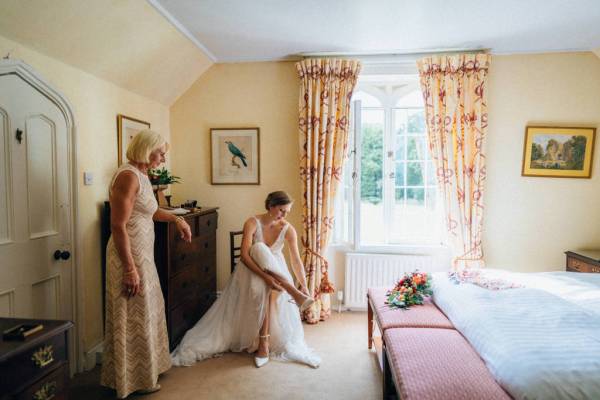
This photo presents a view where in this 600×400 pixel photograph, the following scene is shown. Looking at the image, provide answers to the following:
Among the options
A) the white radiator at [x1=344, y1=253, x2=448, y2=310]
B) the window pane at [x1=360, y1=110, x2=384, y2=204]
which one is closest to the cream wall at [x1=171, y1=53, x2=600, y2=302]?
the white radiator at [x1=344, y1=253, x2=448, y2=310]

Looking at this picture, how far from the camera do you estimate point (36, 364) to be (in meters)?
1.36

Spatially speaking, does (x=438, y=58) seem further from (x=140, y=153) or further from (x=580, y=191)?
(x=140, y=153)

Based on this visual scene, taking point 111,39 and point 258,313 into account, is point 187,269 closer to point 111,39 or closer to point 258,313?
point 258,313

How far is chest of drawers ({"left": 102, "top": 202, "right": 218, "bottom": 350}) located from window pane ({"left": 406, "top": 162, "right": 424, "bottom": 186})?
6.93 ft

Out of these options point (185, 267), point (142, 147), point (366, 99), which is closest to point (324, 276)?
point (185, 267)

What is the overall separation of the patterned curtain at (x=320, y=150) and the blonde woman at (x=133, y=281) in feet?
5.38

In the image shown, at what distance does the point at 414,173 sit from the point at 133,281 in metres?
2.95

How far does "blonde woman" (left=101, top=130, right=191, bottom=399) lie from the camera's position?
2119 millimetres

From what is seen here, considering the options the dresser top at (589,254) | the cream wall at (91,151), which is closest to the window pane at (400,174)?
the dresser top at (589,254)

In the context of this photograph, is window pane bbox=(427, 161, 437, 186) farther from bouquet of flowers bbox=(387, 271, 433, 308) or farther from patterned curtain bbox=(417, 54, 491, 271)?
bouquet of flowers bbox=(387, 271, 433, 308)

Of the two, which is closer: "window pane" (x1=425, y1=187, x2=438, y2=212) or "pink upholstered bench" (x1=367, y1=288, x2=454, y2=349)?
"pink upholstered bench" (x1=367, y1=288, x2=454, y2=349)

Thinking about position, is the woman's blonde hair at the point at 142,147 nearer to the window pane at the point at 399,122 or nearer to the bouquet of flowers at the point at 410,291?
the bouquet of flowers at the point at 410,291

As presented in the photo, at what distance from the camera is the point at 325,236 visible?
366cm

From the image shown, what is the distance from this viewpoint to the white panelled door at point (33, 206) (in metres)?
2.02
